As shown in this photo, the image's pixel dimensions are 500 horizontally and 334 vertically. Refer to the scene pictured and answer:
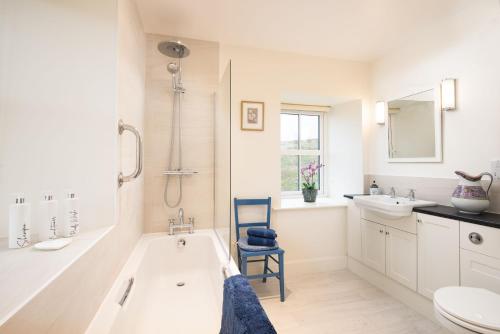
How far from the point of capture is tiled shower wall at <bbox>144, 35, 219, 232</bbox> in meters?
2.33

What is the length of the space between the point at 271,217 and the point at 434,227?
1449mm

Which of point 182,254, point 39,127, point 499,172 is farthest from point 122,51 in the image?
point 499,172

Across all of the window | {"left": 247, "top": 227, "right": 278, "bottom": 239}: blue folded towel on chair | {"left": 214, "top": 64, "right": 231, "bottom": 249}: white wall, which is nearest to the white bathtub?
{"left": 214, "top": 64, "right": 231, "bottom": 249}: white wall

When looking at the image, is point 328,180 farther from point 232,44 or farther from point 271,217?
point 232,44

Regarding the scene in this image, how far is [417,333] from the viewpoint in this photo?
1.69 meters

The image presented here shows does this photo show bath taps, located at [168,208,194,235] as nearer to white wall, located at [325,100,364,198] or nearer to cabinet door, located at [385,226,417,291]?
cabinet door, located at [385,226,417,291]

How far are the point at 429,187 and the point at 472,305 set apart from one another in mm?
1233

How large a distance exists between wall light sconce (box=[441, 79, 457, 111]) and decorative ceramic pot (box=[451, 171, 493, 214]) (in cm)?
63

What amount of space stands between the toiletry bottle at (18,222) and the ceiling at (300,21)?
1.77m

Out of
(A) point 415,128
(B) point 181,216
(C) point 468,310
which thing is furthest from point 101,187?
(A) point 415,128

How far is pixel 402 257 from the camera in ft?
6.79

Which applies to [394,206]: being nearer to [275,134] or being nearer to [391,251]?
[391,251]

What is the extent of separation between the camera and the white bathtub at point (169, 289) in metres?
1.26

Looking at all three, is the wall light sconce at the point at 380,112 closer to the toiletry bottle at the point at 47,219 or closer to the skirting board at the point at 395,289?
the skirting board at the point at 395,289
